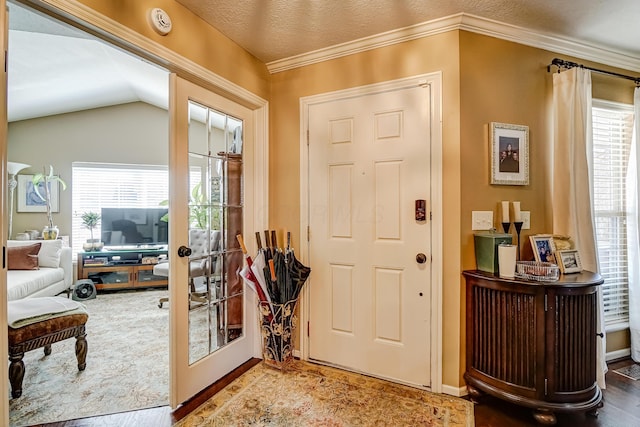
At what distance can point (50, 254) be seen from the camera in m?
4.12

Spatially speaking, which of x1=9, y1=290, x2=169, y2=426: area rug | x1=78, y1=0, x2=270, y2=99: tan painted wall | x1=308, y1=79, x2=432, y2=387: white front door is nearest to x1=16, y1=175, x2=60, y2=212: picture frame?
x1=9, y1=290, x2=169, y2=426: area rug

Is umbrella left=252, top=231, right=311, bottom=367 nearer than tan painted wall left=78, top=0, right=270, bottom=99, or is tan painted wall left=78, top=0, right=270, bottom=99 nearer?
tan painted wall left=78, top=0, right=270, bottom=99

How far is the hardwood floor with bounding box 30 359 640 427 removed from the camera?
1.75 m

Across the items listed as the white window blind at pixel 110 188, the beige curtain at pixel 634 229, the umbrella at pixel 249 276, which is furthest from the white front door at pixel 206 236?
the white window blind at pixel 110 188

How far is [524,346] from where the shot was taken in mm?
1753

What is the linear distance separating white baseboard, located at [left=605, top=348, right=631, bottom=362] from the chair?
10.5 ft

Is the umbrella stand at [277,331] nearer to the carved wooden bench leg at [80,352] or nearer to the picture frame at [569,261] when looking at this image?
the carved wooden bench leg at [80,352]

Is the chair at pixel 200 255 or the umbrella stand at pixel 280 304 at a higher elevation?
the chair at pixel 200 255

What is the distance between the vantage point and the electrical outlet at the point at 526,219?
212 cm

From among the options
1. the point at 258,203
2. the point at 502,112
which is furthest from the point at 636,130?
the point at 258,203

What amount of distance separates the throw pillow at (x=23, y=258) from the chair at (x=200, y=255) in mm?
3320

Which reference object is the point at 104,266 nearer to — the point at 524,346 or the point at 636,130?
the point at 524,346

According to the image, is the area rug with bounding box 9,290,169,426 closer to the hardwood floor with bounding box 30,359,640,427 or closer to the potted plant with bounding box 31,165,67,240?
the hardwood floor with bounding box 30,359,640,427

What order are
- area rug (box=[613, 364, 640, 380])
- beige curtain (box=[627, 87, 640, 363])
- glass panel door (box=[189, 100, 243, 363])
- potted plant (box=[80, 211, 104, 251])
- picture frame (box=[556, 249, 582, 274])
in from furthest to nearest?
potted plant (box=[80, 211, 104, 251]) → beige curtain (box=[627, 87, 640, 363]) → area rug (box=[613, 364, 640, 380]) → glass panel door (box=[189, 100, 243, 363]) → picture frame (box=[556, 249, 582, 274])
